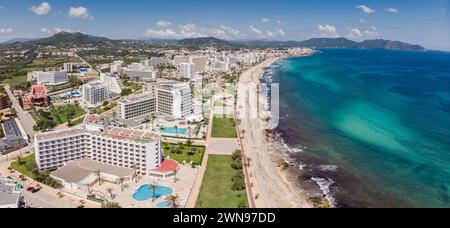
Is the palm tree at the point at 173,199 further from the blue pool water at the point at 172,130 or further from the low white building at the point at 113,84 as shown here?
the low white building at the point at 113,84

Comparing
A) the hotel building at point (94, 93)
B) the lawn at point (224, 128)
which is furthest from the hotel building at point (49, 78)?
the lawn at point (224, 128)

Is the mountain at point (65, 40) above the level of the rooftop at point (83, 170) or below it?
above

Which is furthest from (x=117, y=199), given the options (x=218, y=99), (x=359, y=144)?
(x=218, y=99)

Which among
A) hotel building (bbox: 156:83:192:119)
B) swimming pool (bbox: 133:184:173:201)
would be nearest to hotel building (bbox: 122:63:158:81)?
hotel building (bbox: 156:83:192:119)

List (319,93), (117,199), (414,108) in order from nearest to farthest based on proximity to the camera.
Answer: (117,199) → (414,108) → (319,93)

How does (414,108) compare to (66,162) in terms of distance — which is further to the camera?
(414,108)
